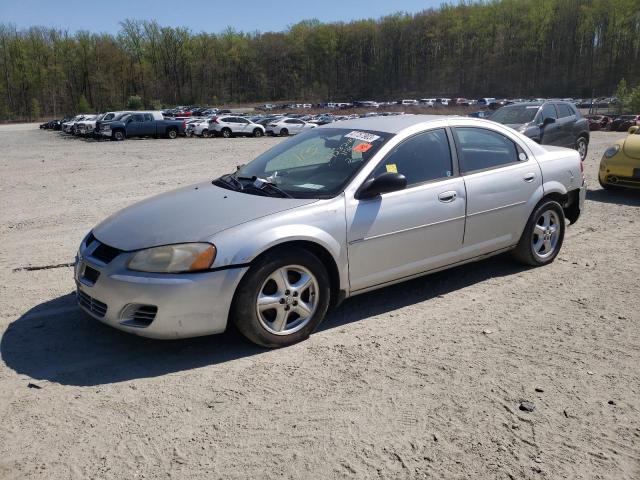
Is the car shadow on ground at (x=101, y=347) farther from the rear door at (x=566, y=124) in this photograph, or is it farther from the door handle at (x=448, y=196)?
the rear door at (x=566, y=124)

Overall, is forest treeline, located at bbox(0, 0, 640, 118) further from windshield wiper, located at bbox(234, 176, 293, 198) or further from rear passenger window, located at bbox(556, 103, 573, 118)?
windshield wiper, located at bbox(234, 176, 293, 198)

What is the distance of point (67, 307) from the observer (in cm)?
467

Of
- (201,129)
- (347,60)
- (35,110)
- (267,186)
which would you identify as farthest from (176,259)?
(347,60)

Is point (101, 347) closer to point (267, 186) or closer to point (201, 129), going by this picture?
point (267, 186)

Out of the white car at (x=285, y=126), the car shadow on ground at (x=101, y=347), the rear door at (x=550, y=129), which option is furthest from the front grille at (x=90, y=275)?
the white car at (x=285, y=126)

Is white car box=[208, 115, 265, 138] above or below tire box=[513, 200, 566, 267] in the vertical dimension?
above

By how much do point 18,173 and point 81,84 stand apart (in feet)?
315

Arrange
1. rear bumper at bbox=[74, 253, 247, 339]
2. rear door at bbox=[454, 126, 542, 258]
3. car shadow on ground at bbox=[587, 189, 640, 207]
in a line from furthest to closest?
1. car shadow on ground at bbox=[587, 189, 640, 207]
2. rear door at bbox=[454, 126, 542, 258]
3. rear bumper at bbox=[74, 253, 247, 339]

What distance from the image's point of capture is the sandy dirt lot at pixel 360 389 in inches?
107

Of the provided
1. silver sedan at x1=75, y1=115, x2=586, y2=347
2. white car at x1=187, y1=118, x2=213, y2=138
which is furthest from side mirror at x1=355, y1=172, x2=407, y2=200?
white car at x1=187, y1=118, x2=213, y2=138

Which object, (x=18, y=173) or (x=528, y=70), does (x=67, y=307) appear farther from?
(x=528, y=70)

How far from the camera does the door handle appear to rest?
457 centimetres

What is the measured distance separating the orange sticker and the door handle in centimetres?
70

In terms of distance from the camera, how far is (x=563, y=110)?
45.3 ft
